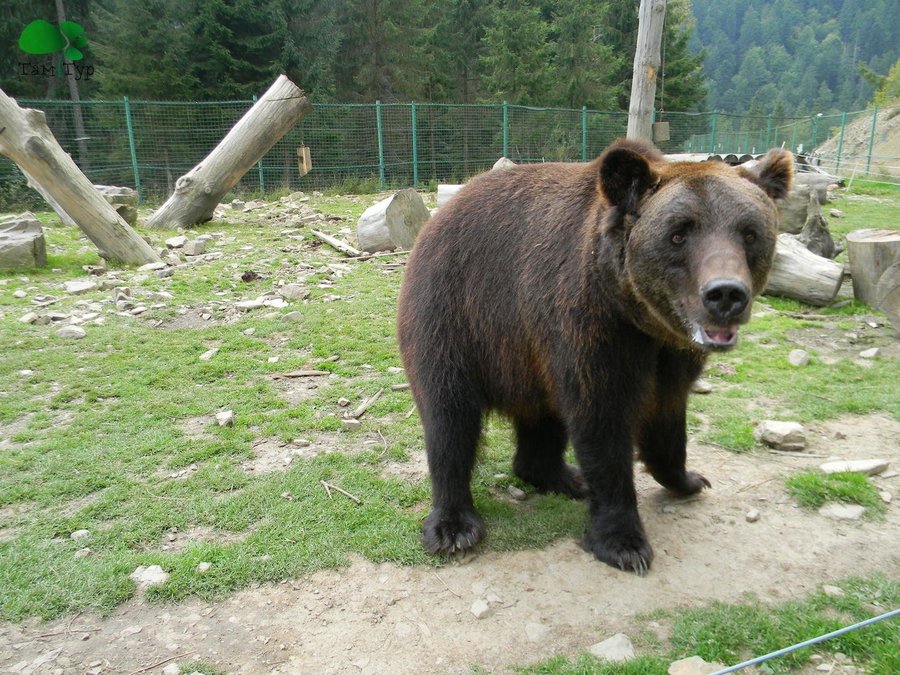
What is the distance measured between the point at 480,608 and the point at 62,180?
861cm

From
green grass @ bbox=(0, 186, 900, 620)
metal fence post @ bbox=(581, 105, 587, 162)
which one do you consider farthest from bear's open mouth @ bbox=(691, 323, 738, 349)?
metal fence post @ bbox=(581, 105, 587, 162)

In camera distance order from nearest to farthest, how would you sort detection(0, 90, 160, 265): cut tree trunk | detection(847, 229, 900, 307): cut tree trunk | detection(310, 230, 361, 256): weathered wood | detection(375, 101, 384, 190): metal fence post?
detection(847, 229, 900, 307): cut tree trunk, detection(0, 90, 160, 265): cut tree trunk, detection(310, 230, 361, 256): weathered wood, detection(375, 101, 384, 190): metal fence post

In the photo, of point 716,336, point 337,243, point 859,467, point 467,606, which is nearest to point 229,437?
point 467,606

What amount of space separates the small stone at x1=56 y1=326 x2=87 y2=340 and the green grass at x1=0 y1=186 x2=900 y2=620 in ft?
0.46

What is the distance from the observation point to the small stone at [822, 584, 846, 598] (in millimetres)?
2812

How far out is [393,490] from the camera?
3.86 m

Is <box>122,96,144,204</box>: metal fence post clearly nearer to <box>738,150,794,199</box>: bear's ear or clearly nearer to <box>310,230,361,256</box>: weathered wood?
<box>310,230,361,256</box>: weathered wood

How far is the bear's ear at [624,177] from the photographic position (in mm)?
2758

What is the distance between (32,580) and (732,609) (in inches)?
123

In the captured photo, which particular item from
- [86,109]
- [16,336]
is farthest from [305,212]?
[86,109]

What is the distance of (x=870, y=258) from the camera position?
7047mm

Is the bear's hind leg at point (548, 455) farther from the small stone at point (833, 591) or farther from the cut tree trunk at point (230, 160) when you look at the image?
the cut tree trunk at point (230, 160)

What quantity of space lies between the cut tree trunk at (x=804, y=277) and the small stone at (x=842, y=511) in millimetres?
4468

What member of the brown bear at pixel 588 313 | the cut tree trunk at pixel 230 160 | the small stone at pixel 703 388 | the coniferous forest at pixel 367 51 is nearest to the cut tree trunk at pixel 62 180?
the cut tree trunk at pixel 230 160
